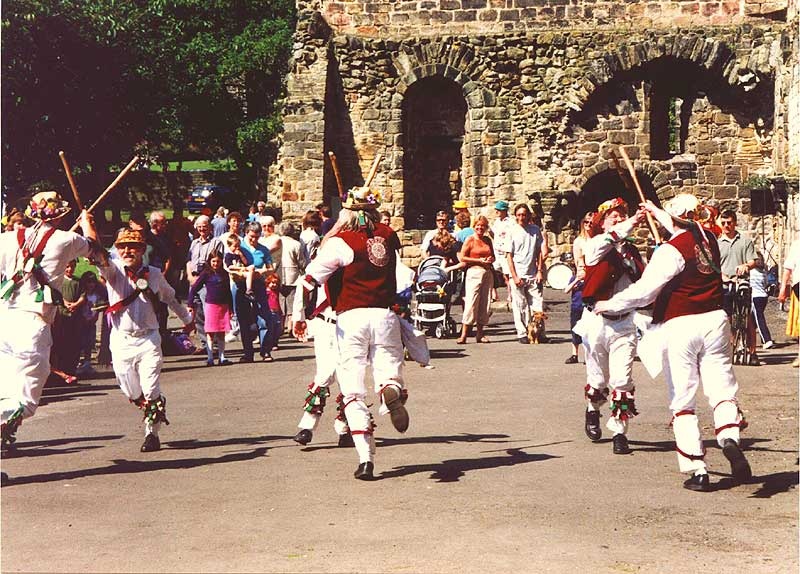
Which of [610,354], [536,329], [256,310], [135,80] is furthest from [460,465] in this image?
[135,80]

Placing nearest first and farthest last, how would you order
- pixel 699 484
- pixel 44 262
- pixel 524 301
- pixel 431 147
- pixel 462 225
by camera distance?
pixel 699 484, pixel 44 262, pixel 524 301, pixel 462 225, pixel 431 147

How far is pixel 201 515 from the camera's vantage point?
927cm

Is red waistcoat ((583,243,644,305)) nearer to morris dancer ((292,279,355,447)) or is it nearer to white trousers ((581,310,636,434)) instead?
white trousers ((581,310,636,434))

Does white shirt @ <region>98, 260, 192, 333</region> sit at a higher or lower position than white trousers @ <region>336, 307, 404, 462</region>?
higher

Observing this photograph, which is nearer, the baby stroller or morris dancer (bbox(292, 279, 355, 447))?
morris dancer (bbox(292, 279, 355, 447))

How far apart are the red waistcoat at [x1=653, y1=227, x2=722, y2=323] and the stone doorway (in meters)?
22.2

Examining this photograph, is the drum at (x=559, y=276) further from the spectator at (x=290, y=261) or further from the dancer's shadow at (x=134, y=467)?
the dancer's shadow at (x=134, y=467)

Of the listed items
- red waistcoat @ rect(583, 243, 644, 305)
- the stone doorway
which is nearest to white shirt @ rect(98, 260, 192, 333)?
red waistcoat @ rect(583, 243, 644, 305)

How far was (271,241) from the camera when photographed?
20641 millimetres

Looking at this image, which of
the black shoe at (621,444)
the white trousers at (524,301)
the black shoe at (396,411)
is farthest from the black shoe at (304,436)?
the white trousers at (524,301)

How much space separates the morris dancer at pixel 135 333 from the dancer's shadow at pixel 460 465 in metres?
2.18

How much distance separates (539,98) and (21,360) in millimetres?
22339

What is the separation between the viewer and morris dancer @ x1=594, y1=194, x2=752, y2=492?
10.3 meters

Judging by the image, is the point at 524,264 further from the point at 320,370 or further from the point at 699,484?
the point at 699,484
